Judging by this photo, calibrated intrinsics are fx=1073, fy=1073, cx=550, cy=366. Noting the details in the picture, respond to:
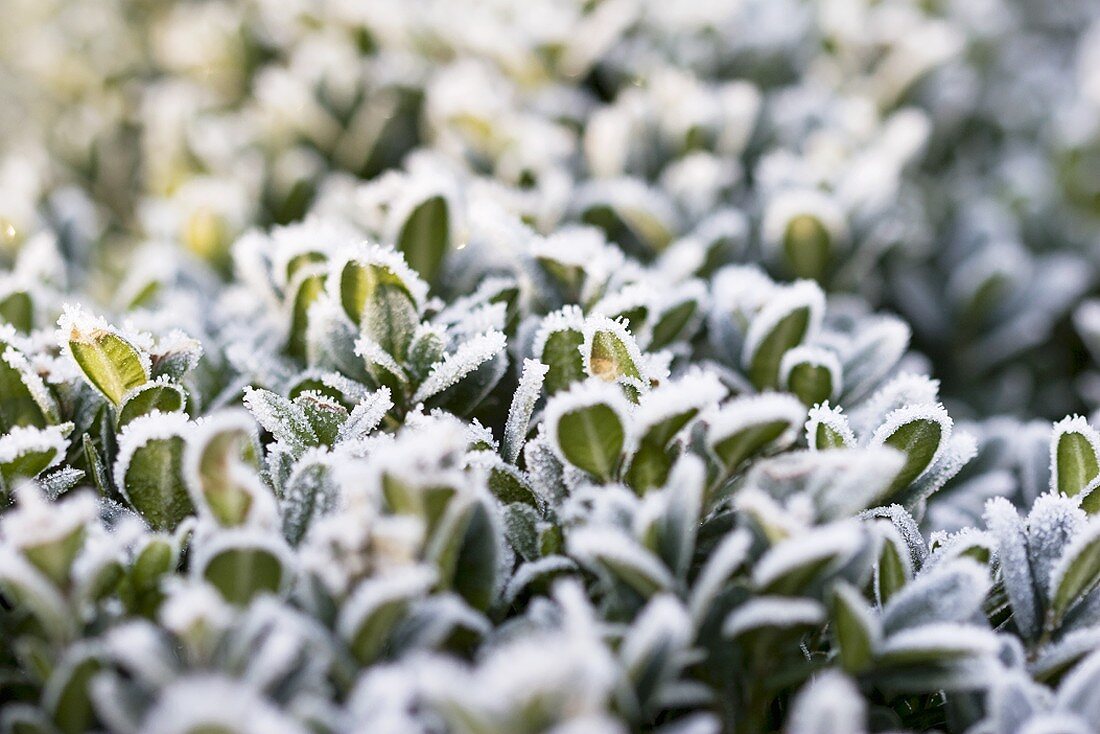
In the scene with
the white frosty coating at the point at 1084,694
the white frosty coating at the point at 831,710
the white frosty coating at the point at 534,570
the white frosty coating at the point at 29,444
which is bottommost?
the white frosty coating at the point at 1084,694

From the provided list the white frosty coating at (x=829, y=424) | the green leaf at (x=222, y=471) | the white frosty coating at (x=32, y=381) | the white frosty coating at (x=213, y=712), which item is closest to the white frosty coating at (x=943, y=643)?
the white frosty coating at (x=829, y=424)

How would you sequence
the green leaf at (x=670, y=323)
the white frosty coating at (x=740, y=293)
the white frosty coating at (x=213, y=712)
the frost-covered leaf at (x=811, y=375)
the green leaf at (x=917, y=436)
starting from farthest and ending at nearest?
the white frosty coating at (x=740, y=293), the green leaf at (x=670, y=323), the frost-covered leaf at (x=811, y=375), the green leaf at (x=917, y=436), the white frosty coating at (x=213, y=712)

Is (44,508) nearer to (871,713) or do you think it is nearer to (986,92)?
(871,713)

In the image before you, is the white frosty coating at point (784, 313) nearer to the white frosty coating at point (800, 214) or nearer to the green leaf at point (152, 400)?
the white frosty coating at point (800, 214)

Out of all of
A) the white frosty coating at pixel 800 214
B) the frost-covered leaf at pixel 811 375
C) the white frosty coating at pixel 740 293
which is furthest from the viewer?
the white frosty coating at pixel 800 214

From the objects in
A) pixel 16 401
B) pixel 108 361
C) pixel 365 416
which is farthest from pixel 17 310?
pixel 365 416
